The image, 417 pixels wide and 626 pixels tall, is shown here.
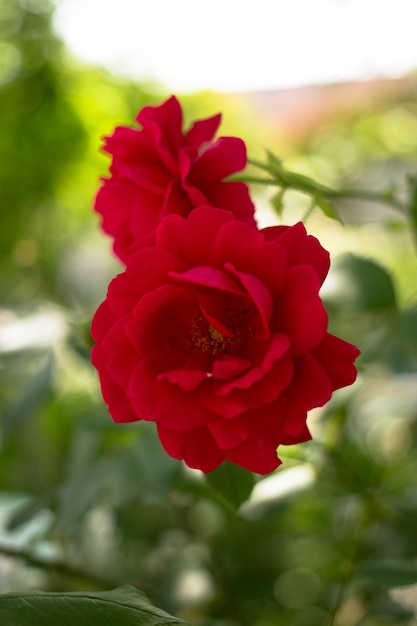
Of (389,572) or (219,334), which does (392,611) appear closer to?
(389,572)

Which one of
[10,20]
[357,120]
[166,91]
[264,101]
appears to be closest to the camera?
[10,20]

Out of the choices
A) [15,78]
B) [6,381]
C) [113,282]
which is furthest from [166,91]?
[113,282]

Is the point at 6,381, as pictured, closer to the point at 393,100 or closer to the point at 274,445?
the point at 274,445

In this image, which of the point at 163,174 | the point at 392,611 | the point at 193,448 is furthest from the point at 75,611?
the point at 392,611

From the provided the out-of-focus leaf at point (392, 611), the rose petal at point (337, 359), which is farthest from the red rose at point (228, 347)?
the out-of-focus leaf at point (392, 611)

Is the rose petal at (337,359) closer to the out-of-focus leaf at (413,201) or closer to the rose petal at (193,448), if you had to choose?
the rose petal at (193,448)

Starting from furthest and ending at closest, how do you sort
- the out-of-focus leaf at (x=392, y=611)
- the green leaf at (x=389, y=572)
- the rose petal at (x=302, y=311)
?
the out-of-focus leaf at (x=392, y=611) → the green leaf at (x=389, y=572) → the rose petal at (x=302, y=311)

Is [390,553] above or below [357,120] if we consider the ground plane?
below
